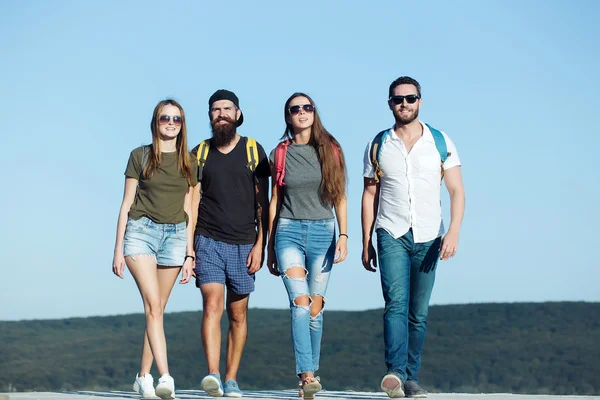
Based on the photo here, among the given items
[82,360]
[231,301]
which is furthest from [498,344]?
[231,301]

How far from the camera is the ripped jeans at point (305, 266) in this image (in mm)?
8484

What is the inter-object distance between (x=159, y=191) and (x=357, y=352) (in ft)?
84.0

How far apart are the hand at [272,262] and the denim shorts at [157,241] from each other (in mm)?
816

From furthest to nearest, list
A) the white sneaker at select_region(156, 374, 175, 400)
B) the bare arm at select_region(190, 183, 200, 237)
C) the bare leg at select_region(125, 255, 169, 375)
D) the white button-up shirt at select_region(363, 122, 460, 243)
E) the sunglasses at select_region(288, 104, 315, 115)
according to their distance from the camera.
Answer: the bare arm at select_region(190, 183, 200, 237) → the sunglasses at select_region(288, 104, 315, 115) → the bare leg at select_region(125, 255, 169, 375) → the white button-up shirt at select_region(363, 122, 460, 243) → the white sneaker at select_region(156, 374, 175, 400)

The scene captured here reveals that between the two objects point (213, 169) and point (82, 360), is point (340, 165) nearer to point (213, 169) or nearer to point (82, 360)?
point (213, 169)

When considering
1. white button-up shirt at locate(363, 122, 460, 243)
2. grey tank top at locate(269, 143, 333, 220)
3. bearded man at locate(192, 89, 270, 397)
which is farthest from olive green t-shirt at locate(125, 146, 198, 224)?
white button-up shirt at locate(363, 122, 460, 243)

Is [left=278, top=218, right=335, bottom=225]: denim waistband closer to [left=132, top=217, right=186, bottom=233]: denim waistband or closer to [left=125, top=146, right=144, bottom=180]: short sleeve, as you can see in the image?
[left=132, top=217, right=186, bottom=233]: denim waistband

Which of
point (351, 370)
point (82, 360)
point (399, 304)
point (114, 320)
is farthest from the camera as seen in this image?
point (114, 320)

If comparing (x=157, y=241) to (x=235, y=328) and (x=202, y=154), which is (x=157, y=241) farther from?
(x=235, y=328)

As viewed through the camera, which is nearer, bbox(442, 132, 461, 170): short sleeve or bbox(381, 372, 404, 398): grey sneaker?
bbox(381, 372, 404, 398): grey sneaker

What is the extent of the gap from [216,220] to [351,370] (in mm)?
23754

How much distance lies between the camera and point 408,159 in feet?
27.8

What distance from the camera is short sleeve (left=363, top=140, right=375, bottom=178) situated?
8.65 m

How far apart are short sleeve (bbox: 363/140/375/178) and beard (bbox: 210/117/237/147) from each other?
1381 millimetres
